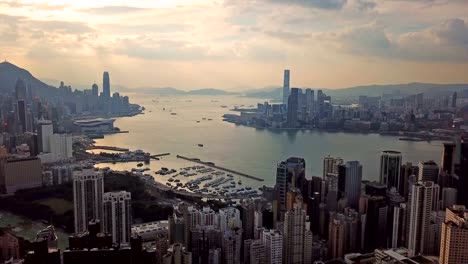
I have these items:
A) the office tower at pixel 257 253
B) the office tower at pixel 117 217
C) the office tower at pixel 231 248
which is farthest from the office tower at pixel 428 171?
the office tower at pixel 117 217

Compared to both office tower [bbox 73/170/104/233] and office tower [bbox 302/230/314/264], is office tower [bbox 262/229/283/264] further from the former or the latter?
office tower [bbox 73/170/104/233]

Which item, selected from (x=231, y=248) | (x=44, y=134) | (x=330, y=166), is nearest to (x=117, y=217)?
(x=231, y=248)

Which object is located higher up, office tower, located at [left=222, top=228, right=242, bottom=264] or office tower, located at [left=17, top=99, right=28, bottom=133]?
office tower, located at [left=17, top=99, right=28, bottom=133]

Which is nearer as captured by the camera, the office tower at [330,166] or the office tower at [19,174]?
the office tower at [330,166]

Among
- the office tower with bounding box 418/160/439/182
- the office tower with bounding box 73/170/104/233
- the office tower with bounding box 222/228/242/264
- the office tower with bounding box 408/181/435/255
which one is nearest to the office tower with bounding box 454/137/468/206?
the office tower with bounding box 418/160/439/182

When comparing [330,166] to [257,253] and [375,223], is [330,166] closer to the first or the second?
[375,223]

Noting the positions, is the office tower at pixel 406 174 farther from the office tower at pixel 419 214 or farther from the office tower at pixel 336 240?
the office tower at pixel 336 240
